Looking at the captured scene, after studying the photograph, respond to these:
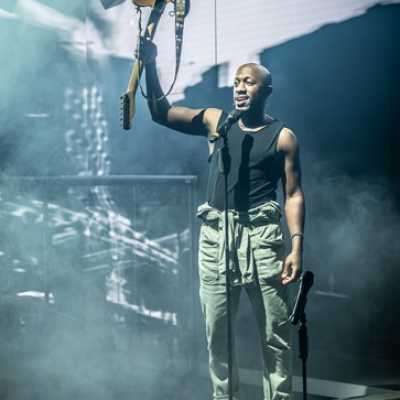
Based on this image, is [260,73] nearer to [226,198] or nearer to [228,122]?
[228,122]

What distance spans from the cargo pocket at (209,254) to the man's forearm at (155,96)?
28.6 inches

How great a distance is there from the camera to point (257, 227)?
3492mm

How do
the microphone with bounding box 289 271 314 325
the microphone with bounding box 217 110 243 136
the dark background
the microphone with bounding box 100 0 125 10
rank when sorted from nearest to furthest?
the microphone with bounding box 289 271 314 325 → the microphone with bounding box 217 110 243 136 → the dark background → the microphone with bounding box 100 0 125 10

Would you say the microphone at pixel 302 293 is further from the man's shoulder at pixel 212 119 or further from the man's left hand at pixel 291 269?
the man's shoulder at pixel 212 119

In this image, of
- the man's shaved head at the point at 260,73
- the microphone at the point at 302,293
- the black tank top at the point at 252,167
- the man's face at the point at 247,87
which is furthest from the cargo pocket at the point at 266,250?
the man's shaved head at the point at 260,73

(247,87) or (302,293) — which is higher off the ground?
(247,87)

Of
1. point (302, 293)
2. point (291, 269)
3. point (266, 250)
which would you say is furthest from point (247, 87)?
point (302, 293)

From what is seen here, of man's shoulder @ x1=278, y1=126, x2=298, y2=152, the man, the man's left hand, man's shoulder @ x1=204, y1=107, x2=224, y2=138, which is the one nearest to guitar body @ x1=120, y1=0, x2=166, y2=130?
the man

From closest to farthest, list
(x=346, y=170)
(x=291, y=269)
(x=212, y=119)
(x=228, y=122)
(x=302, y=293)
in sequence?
1. (x=302, y=293)
2. (x=228, y=122)
3. (x=291, y=269)
4. (x=212, y=119)
5. (x=346, y=170)

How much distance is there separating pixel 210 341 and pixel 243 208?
2.61 feet

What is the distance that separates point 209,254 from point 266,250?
1.07ft

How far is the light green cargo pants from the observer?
3.47 meters

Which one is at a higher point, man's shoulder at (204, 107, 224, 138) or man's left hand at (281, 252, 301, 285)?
man's shoulder at (204, 107, 224, 138)

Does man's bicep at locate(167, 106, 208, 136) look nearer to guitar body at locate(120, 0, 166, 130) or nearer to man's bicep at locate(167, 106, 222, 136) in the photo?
man's bicep at locate(167, 106, 222, 136)
